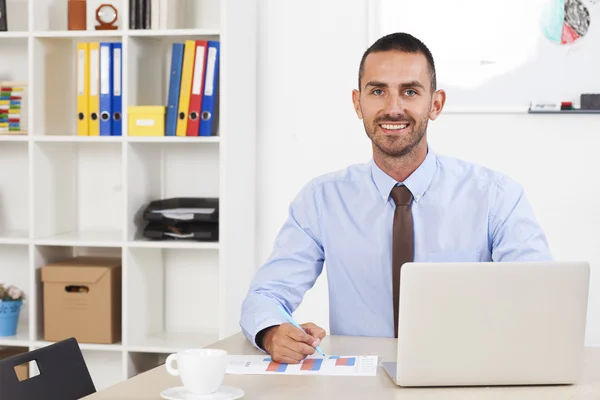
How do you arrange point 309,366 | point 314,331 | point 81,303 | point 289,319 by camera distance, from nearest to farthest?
1. point 309,366
2. point 314,331
3. point 289,319
4. point 81,303

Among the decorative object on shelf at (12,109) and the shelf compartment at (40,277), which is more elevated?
the decorative object on shelf at (12,109)

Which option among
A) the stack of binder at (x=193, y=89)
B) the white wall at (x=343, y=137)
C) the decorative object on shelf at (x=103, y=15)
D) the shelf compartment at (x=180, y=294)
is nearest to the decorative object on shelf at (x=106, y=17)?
the decorative object on shelf at (x=103, y=15)

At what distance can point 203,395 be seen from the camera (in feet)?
4.52

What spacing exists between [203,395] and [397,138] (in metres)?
1.00

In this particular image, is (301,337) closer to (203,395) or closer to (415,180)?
(203,395)

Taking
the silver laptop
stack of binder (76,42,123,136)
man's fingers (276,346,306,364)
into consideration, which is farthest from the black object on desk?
stack of binder (76,42,123,136)

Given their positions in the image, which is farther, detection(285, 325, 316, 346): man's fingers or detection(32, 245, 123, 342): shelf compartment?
detection(32, 245, 123, 342): shelf compartment

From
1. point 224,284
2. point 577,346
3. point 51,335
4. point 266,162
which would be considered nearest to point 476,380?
point 577,346

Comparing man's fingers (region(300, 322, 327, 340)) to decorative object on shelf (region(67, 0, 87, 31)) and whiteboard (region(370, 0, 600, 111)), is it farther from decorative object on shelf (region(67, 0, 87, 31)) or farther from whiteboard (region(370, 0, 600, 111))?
decorative object on shelf (region(67, 0, 87, 31))

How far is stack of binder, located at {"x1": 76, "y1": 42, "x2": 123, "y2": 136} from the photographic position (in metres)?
3.36

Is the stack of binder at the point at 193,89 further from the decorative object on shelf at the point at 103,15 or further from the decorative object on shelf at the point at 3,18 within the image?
the decorative object on shelf at the point at 3,18

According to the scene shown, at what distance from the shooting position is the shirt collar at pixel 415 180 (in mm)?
2207

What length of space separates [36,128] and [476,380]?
2.45m

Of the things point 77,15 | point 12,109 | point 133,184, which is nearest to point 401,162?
point 133,184
